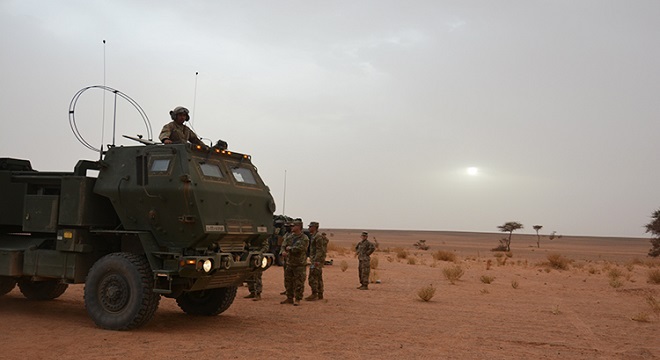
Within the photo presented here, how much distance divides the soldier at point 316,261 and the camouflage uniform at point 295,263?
29.1 inches

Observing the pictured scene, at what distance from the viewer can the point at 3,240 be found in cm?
1095

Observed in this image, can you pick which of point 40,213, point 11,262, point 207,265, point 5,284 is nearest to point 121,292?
point 207,265

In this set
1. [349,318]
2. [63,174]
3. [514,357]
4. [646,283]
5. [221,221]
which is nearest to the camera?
[514,357]

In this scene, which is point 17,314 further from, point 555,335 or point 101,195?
point 555,335

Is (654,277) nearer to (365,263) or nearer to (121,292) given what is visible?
(365,263)

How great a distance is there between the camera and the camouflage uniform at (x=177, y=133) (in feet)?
34.4

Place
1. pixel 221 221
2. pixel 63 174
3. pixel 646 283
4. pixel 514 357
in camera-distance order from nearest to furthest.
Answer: pixel 514 357 → pixel 221 221 → pixel 63 174 → pixel 646 283

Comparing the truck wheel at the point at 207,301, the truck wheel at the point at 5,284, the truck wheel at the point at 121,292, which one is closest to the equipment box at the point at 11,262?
the truck wheel at the point at 121,292

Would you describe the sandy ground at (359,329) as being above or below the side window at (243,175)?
below

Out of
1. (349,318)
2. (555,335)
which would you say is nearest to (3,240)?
(349,318)

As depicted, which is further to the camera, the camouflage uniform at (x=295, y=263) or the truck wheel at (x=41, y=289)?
the camouflage uniform at (x=295, y=263)

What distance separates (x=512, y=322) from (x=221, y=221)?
19.8 feet

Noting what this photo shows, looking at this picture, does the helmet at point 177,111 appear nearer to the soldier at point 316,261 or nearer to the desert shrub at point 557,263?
the soldier at point 316,261

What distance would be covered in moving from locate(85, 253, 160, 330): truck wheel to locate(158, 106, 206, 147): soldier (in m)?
2.18
